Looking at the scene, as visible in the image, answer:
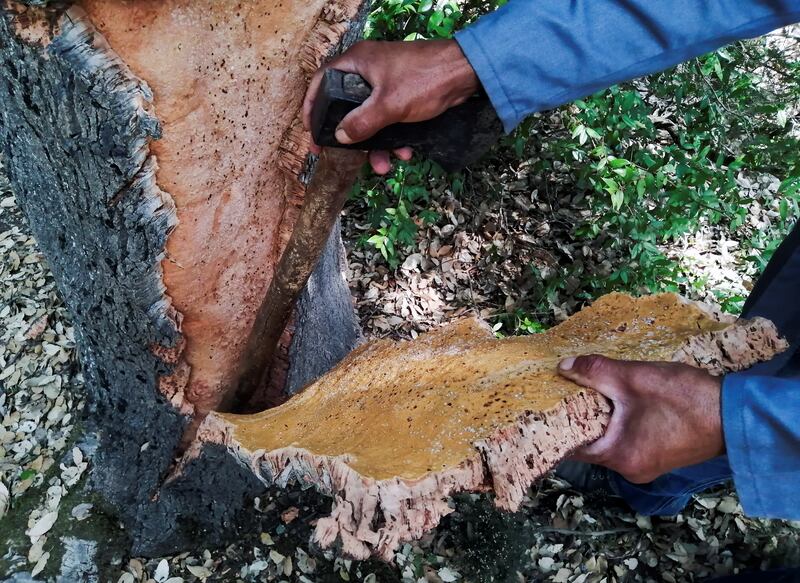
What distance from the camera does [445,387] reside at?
1530 millimetres

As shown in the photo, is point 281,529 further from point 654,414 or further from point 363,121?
point 363,121

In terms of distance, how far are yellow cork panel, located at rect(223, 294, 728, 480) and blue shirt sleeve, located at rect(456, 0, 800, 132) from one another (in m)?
0.57

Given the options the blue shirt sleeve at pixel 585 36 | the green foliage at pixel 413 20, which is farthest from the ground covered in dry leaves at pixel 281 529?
the blue shirt sleeve at pixel 585 36

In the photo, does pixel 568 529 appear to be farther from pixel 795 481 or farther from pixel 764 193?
pixel 764 193

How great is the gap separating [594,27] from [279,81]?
0.71 m

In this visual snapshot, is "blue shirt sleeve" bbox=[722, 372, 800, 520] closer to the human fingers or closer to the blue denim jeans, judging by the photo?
the blue denim jeans

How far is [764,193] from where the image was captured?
3564mm

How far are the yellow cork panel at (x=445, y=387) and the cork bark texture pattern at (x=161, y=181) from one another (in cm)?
28

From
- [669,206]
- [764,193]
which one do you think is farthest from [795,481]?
[764,193]

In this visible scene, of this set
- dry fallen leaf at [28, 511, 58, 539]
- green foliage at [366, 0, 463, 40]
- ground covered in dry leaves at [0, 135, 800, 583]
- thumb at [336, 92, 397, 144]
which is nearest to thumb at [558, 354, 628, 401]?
thumb at [336, 92, 397, 144]

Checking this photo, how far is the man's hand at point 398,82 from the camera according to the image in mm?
1303

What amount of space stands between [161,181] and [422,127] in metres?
0.58

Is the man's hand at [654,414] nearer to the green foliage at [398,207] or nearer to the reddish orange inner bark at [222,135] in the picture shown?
the reddish orange inner bark at [222,135]

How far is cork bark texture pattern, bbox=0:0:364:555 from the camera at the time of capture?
4.05 ft
